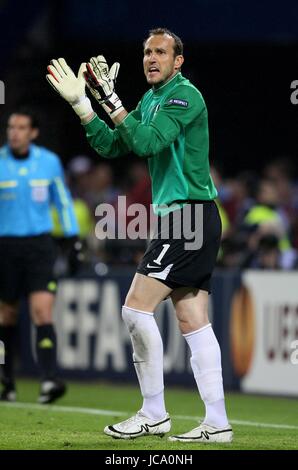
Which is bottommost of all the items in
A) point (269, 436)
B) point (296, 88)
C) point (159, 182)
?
point (269, 436)

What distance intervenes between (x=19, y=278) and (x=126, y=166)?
10.3 metres

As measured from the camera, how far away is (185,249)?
7809 mm

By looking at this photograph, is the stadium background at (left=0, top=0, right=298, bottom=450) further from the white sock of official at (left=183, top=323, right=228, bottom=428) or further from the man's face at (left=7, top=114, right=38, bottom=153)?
the white sock of official at (left=183, top=323, right=228, bottom=428)

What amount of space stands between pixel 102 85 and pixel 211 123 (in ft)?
43.7

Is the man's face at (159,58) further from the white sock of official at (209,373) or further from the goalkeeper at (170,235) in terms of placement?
Result: the white sock of official at (209,373)

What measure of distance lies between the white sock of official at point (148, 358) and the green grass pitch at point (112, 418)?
0.21 metres

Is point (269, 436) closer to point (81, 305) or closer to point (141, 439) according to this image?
point (141, 439)

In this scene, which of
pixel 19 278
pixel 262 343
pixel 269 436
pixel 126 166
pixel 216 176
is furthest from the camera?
pixel 126 166

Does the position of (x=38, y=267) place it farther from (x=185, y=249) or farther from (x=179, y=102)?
(x=179, y=102)

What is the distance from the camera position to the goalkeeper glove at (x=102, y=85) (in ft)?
25.2

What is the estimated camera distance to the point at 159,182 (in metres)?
7.85

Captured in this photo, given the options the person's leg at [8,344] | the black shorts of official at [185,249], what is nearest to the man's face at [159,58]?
the black shorts of official at [185,249]

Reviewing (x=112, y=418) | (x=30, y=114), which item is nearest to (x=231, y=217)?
(x=30, y=114)

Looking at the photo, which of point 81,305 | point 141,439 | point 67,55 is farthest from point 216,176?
point 141,439
